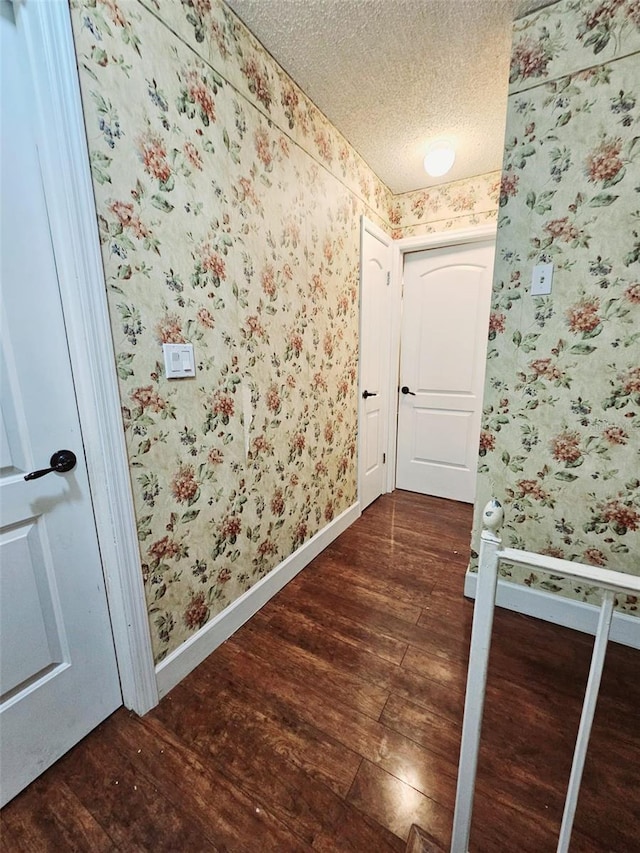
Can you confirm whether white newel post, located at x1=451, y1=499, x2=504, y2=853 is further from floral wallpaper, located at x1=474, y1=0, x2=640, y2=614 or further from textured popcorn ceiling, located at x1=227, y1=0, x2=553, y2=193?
textured popcorn ceiling, located at x1=227, y1=0, x2=553, y2=193

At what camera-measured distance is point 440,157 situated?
2074mm

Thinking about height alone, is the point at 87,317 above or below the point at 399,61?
below

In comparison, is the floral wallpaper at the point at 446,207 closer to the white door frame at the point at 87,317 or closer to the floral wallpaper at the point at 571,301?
the floral wallpaper at the point at 571,301

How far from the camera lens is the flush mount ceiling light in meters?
2.08

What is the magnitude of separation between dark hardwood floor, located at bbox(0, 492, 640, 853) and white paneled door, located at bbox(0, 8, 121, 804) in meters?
0.19

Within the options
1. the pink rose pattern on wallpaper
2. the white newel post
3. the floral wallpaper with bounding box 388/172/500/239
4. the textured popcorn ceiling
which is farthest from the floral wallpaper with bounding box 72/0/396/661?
the white newel post

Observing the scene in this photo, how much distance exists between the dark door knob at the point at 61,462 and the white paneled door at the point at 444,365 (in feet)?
8.34

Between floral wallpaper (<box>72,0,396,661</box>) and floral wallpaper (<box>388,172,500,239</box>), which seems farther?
floral wallpaper (<box>388,172,500,239</box>)

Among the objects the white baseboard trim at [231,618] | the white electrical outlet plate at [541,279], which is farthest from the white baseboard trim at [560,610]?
the white electrical outlet plate at [541,279]

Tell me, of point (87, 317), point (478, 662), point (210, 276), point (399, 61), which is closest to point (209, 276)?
point (210, 276)

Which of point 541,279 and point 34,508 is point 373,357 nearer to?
point 541,279

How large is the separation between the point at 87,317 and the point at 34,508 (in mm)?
546

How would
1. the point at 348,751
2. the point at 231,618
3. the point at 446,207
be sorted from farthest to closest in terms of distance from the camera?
the point at 446,207, the point at 231,618, the point at 348,751

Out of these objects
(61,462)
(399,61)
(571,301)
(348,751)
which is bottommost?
(348,751)
